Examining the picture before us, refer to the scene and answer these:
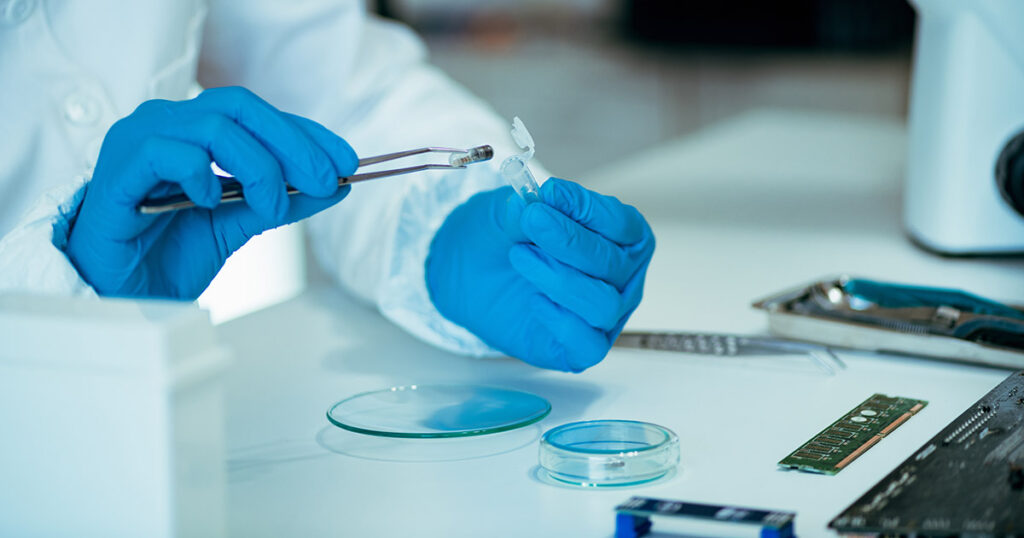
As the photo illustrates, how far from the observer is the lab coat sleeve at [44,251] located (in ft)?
2.08

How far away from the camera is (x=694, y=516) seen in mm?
519

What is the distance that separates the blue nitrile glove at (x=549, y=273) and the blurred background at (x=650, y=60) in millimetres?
3772

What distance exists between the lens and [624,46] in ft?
26.0

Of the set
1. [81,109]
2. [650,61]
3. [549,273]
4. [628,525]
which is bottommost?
[628,525]

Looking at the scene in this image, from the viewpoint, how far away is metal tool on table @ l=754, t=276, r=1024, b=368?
818 mm

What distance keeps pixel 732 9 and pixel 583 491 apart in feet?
23.7

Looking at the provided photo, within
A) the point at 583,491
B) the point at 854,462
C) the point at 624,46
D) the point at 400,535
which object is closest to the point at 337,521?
the point at 400,535

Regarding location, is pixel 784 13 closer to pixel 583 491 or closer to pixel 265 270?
pixel 265 270

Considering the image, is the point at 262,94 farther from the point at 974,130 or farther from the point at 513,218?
the point at 974,130

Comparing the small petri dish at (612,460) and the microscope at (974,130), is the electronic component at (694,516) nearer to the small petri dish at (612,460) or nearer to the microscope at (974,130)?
the small petri dish at (612,460)

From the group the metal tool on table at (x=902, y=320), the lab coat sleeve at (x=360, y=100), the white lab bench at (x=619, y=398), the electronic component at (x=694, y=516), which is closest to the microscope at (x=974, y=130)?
the white lab bench at (x=619, y=398)

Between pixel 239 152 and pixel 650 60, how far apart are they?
6.98 metres

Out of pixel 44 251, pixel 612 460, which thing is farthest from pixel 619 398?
pixel 44 251

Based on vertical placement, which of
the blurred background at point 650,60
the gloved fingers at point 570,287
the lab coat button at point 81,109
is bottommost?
the gloved fingers at point 570,287
